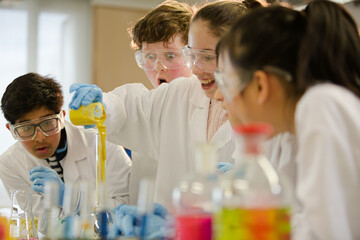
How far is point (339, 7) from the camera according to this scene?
131 centimetres

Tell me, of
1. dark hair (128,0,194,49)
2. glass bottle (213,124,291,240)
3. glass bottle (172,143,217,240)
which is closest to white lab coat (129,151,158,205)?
dark hair (128,0,194,49)

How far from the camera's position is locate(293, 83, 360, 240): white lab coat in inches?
40.6

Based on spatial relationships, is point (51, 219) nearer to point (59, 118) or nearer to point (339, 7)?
point (339, 7)

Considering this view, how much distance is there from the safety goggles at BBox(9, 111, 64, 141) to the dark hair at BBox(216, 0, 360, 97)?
1558 mm

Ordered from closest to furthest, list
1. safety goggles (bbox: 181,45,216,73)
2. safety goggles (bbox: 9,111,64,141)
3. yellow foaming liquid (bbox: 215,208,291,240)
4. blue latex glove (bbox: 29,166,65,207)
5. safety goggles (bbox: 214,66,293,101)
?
1. yellow foaming liquid (bbox: 215,208,291,240)
2. safety goggles (bbox: 214,66,293,101)
3. safety goggles (bbox: 181,45,216,73)
4. blue latex glove (bbox: 29,166,65,207)
5. safety goggles (bbox: 9,111,64,141)

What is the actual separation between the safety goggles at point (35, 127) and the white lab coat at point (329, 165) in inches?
70.1

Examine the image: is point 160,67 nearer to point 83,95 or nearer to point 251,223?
point 83,95

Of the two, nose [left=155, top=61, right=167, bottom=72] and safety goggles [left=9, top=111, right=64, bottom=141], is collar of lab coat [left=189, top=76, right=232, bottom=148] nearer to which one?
nose [left=155, top=61, right=167, bottom=72]

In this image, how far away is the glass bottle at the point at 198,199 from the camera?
0.98 metres

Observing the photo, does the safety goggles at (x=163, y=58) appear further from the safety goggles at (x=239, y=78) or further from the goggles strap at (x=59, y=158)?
the safety goggles at (x=239, y=78)

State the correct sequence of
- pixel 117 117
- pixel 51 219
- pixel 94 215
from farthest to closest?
pixel 117 117, pixel 94 215, pixel 51 219

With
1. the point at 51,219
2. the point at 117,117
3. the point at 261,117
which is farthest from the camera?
the point at 117,117

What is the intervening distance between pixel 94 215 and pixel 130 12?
4.82m

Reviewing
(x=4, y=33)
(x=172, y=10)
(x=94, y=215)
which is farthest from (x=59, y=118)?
(x=4, y=33)
